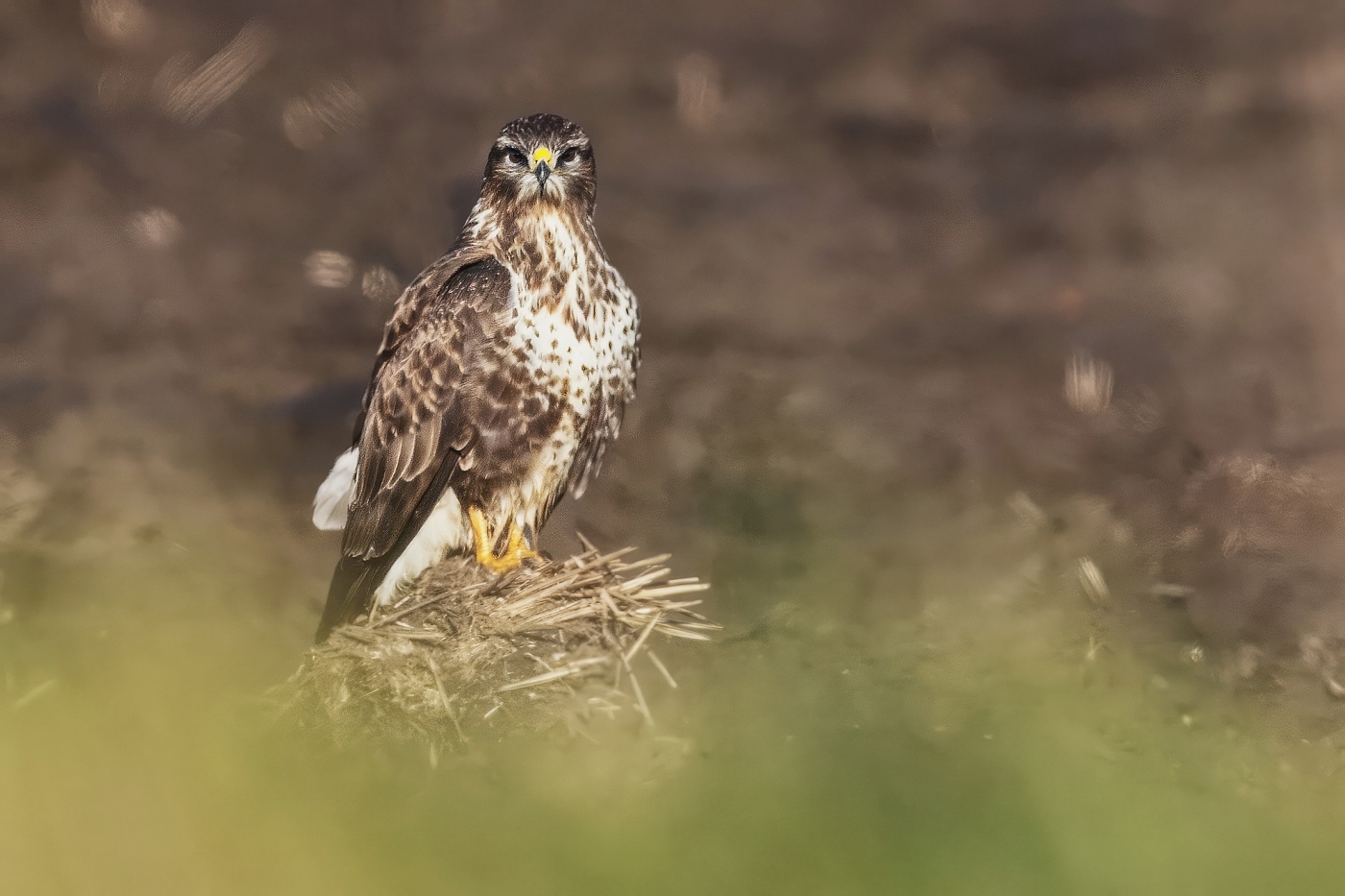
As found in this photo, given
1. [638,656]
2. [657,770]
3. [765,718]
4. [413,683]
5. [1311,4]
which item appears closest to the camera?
[657,770]

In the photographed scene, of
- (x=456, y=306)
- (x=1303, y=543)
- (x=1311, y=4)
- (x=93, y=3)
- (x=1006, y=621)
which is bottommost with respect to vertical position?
(x=1006, y=621)

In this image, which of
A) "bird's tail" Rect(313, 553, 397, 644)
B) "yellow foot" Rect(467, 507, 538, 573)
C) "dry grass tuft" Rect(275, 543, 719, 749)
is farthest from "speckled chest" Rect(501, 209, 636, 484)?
"bird's tail" Rect(313, 553, 397, 644)

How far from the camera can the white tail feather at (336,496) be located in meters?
3.57

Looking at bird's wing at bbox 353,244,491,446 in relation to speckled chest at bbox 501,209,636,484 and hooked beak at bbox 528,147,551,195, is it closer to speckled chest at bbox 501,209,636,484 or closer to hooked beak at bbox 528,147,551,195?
speckled chest at bbox 501,209,636,484

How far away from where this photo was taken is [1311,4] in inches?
147

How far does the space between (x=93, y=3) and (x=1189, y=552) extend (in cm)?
441

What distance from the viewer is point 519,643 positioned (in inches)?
107

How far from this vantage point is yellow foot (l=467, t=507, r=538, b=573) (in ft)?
10.5

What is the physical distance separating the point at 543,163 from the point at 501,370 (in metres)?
0.59

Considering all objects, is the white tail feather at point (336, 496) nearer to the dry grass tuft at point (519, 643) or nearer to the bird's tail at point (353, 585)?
the bird's tail at point (353, 585)

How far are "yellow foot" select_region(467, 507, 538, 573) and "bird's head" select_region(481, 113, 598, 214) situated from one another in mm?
946

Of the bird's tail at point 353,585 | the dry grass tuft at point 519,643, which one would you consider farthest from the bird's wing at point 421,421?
the dry grass tuft at point 519,643

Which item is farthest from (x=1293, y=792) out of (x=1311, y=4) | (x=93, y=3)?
(x=93, y=3)

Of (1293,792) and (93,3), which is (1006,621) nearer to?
(1293,792)
